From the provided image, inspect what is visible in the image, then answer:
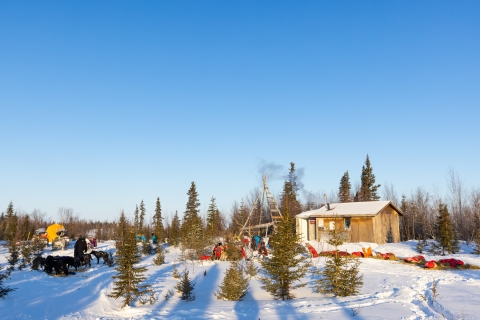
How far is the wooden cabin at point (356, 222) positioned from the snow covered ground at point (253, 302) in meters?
13.3

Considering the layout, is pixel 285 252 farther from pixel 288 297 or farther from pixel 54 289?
A: pixel 54 289

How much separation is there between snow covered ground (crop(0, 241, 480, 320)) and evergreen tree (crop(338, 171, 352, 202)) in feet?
149

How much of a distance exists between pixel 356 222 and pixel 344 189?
1377 inches

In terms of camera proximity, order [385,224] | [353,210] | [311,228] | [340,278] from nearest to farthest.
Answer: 1. [340,278]
2. [353,210]
3. [385,224]
4. [311,228]

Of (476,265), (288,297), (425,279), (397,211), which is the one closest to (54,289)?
(288,297)

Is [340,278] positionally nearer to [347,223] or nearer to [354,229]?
[354,229]

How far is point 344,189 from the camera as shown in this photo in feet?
206

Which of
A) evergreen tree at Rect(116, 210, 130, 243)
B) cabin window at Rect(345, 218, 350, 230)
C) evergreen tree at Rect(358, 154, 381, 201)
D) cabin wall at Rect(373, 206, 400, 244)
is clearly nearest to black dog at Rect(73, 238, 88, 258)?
evergreen tree at Rect(116, 210, 130, 243)

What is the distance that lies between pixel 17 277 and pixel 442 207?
77.5 feet

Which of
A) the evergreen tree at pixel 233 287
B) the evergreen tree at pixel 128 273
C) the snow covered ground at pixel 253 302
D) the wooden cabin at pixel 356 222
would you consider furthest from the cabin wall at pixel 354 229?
the evergreen tree at pixel 128 273

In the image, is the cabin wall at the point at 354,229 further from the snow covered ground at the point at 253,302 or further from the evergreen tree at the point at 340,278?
the evergreen tree at the point at 340,278

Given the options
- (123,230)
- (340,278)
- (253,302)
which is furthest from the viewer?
(123,230)

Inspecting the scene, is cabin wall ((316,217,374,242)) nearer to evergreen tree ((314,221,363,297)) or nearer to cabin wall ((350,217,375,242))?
cabin wall ((350,217,375,242))

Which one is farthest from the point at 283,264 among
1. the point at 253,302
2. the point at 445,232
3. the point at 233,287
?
the point at 445,232
